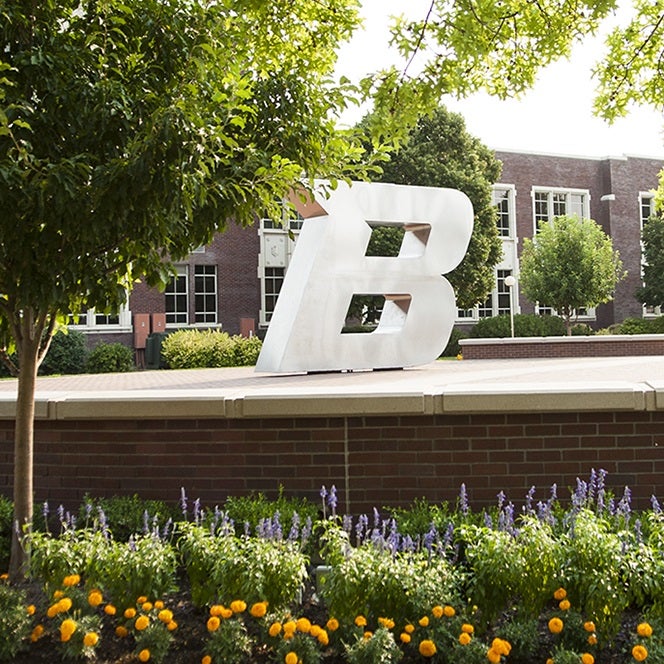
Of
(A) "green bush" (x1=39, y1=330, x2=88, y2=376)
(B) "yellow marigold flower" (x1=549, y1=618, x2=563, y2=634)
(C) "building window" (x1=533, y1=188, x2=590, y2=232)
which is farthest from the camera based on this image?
(C) "building window" (x1=533, y1=188, x2=590, y2=232)

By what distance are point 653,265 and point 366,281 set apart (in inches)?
998

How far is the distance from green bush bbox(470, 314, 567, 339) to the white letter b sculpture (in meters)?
16.2

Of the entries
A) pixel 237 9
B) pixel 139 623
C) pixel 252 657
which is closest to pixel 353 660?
pixel 252 657

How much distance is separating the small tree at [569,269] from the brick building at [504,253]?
3724 millimetres

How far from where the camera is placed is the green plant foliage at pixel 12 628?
367 cm

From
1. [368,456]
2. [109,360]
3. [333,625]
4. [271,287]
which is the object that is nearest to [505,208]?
[271,287]

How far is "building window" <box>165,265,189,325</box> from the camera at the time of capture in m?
29.8

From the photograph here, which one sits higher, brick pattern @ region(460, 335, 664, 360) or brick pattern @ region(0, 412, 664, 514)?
brick pattern @ region(460, 335, 664, 360)

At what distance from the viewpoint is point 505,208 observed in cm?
3638

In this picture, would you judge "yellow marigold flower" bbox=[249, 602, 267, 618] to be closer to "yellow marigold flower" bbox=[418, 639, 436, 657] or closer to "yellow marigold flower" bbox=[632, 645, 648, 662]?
"yellow marigold flower" bbox=[418, 639, 436, 657]

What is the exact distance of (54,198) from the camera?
155 inches

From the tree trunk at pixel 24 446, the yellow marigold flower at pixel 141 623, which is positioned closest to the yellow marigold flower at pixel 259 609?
the yellow marigold flower at pixel 141 623

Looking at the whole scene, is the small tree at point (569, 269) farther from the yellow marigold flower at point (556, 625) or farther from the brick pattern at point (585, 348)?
the yellow marigold flower at point (556, 625)

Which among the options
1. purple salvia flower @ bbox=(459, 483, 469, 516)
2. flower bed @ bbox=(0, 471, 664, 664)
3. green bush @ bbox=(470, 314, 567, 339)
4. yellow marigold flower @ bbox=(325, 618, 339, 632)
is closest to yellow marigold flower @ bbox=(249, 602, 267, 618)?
flower bed @ bbox=(0, 471, 664, 664)
